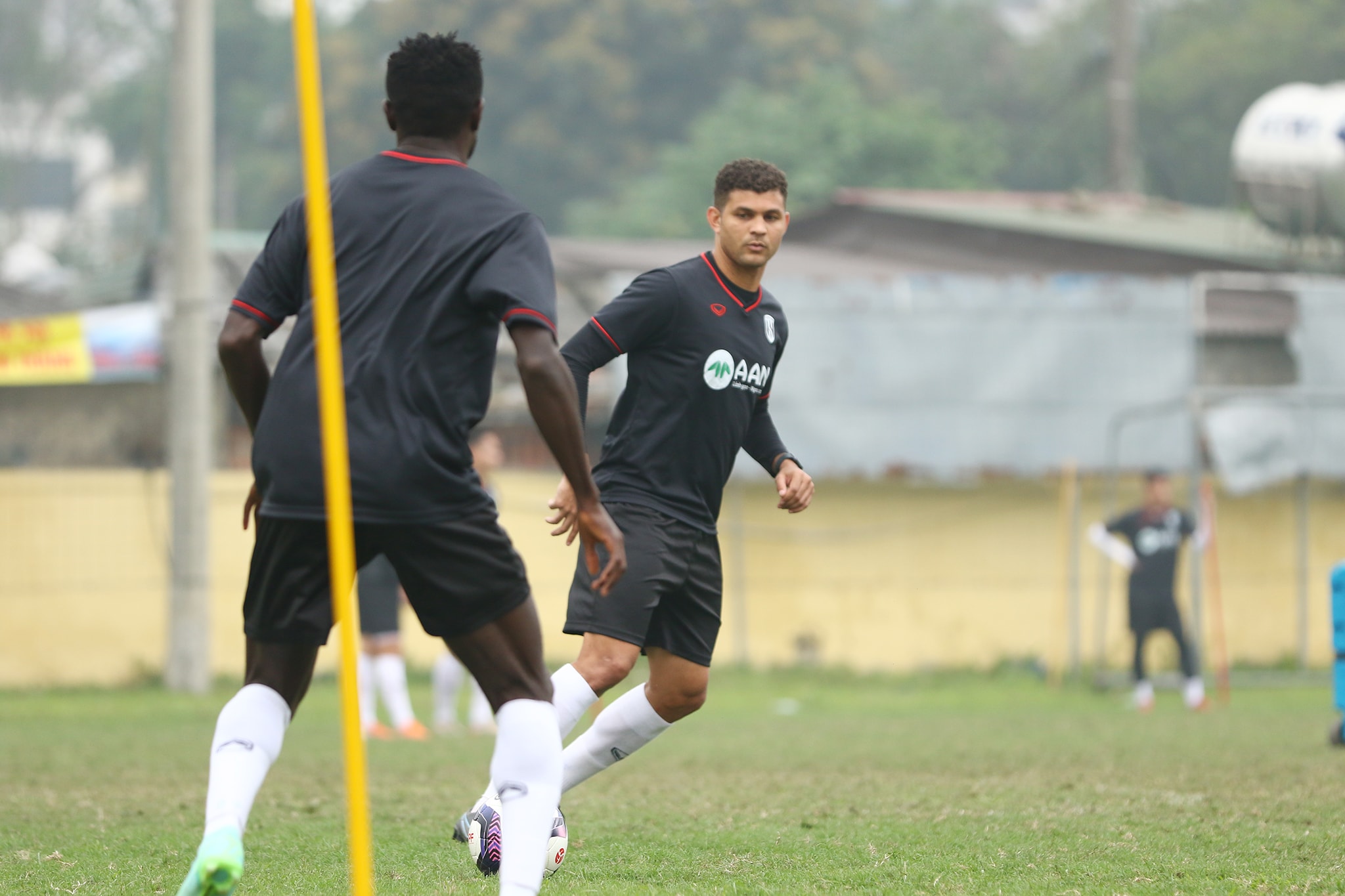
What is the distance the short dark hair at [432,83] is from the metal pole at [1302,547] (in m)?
16.2

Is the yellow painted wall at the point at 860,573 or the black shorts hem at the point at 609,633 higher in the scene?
the black shorts hem at the point at 609,633

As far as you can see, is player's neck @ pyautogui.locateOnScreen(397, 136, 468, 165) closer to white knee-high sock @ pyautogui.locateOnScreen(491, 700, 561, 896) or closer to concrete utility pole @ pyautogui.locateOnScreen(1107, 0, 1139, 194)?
white knee-high sock @ pyautogui.locateOnScreen(491, 700, 561, 896)

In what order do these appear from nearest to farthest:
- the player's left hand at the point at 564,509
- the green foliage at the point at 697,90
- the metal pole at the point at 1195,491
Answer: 1. the player's left hand at the point at 564,509
2. the metal pole at the point at 1195,491
3. the green foliage at the point at 697,90

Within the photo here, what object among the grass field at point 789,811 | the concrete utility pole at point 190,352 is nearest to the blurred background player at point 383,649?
the grass field at point 789,811

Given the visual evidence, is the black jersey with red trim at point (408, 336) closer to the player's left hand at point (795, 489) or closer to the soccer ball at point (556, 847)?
the soccer ball at point (556, 847)

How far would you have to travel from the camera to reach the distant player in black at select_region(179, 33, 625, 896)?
13.1ft

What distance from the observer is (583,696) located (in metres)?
5.56

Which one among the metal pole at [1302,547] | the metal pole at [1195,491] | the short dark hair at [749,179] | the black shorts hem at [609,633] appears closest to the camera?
the black shorts hem at [609,633]

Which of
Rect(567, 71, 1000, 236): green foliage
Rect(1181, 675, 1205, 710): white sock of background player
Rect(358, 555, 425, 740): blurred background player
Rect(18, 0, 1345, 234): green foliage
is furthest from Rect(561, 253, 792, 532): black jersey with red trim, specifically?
Rect(18, 0, 1345, 234): green foliage

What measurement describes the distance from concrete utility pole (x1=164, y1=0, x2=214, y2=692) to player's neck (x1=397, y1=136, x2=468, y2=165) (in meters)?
12.4

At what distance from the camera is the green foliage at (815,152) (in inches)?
1587

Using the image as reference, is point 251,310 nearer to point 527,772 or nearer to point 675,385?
point 527,772

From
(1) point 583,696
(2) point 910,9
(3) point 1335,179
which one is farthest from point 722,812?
(2) point 910,9

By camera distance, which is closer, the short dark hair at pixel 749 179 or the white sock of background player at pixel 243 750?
the white sock of background player at pixel 243 750
